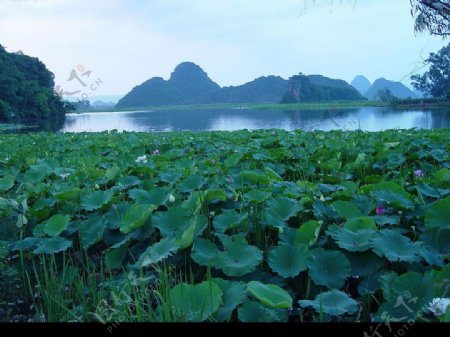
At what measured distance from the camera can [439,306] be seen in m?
0.82

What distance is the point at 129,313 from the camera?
40.2 inches

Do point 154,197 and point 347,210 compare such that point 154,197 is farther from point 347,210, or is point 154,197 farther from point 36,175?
point 36,175

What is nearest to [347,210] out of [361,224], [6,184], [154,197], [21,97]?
[361,224]

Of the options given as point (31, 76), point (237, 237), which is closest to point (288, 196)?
point (237, 237)

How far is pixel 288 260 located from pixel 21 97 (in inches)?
1569

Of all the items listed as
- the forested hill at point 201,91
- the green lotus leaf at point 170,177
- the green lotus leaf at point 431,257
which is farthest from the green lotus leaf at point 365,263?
the forested hill at point 201,91

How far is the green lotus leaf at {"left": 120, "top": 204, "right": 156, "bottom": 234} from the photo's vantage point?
4.51 ft

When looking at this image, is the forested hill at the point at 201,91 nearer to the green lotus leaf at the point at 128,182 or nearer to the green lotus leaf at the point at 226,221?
the green lotus leaf at the point at 128,182

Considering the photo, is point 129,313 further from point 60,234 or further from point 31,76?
point 31,76

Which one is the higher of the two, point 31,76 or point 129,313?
point 31,76

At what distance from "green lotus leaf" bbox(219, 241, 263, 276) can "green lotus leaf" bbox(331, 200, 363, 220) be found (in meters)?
0.39

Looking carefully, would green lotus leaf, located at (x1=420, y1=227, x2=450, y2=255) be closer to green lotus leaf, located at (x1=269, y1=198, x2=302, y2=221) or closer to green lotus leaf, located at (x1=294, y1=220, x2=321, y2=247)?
green lotus leaf, located at (x1=294, y1=220, x2=321, y2=247)

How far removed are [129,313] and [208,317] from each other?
0.24m

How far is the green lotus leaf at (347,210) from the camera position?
138 centimetres
